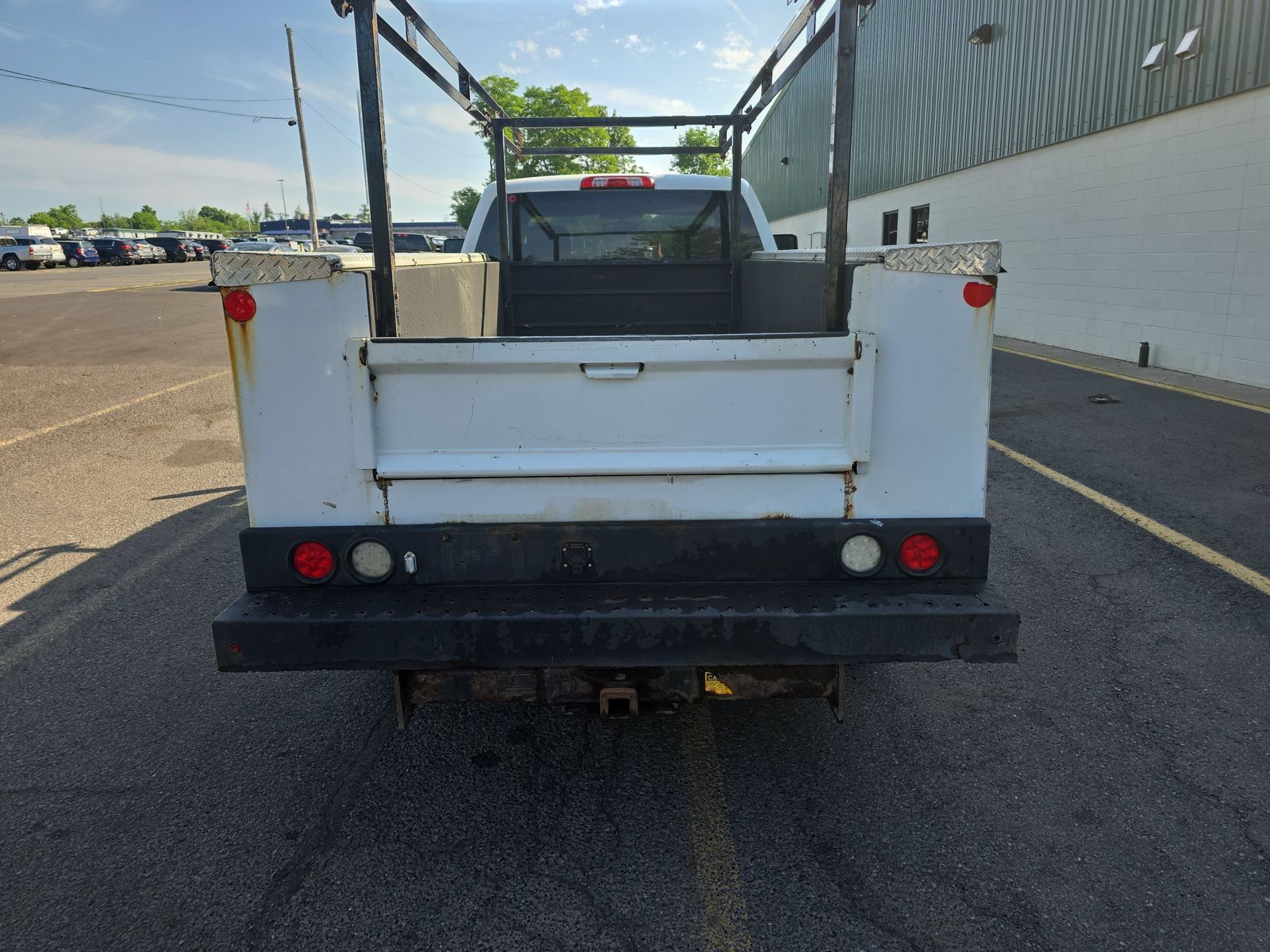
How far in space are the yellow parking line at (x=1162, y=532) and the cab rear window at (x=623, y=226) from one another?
10.1 ft

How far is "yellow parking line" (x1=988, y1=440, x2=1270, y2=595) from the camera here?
4832 mm

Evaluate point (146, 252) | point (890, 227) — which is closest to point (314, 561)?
point (890, 227)

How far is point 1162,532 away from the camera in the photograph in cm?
559

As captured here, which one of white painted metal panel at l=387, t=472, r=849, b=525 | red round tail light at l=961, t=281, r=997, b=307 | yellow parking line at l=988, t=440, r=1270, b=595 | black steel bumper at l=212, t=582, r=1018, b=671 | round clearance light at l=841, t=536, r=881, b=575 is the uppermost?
red round tail light at l=961, t=281, r=997, b=307

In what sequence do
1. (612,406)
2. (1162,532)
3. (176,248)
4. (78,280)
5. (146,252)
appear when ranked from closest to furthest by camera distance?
1. (612,406)
2. (1162,532)
3. (78,280)
4. (146,252)
5. (176,248)

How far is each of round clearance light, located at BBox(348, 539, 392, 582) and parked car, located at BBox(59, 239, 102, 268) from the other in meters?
55.2

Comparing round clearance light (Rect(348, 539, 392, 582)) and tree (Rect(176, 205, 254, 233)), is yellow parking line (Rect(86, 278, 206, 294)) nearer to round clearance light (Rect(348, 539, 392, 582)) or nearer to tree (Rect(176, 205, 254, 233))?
round clearance light (Rect(348, 539, 392, 582))

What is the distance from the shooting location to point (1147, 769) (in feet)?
10.1

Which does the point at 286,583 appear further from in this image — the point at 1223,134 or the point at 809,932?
the point at 1223,134

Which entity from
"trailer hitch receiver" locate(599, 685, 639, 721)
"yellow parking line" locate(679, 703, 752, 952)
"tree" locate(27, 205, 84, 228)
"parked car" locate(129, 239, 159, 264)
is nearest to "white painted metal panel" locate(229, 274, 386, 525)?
"trailer hitch receiver" locate(599, 685, 639, 721)

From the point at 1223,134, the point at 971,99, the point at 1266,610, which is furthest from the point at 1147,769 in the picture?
the point at 971,99

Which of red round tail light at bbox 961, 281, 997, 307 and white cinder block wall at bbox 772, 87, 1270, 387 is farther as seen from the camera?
white cinder block wall at bbox 772, 87, 1270, 387

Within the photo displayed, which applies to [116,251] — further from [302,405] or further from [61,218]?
[61,218]

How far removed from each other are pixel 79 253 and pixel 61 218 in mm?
98753
